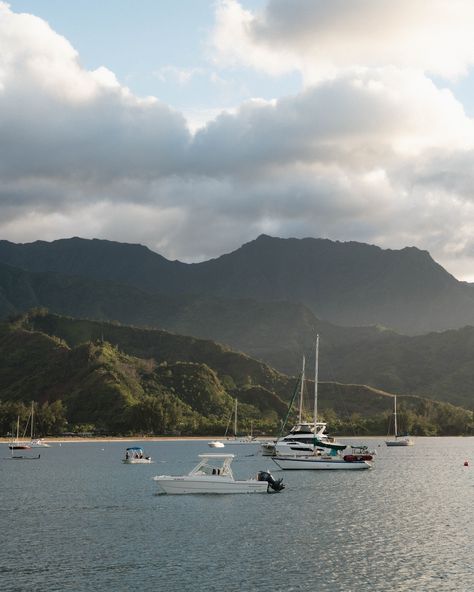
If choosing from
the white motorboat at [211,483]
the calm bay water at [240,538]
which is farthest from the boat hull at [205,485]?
the calm bay water at [240,538]

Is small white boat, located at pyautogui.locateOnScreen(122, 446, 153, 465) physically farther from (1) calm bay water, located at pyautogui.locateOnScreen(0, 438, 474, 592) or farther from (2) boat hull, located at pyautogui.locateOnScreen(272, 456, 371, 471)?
(1) calm bay water, located at pyautogui.locateOnScreen(0, 438, 474, 592)

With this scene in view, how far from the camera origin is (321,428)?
18762 centimetres

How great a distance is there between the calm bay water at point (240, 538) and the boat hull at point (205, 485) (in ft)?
4.81

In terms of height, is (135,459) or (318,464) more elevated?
(318,464)

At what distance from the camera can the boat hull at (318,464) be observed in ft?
492

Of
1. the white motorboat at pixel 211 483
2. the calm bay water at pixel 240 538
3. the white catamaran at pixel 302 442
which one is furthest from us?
the white catamaran at pixel 302 442

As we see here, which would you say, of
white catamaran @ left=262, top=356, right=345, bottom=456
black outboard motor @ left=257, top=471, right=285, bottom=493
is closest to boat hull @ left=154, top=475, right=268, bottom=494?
black outboard motor @ left=257, top=471, right=285, bottom=493

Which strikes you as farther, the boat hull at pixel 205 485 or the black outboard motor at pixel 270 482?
the black outboard motor at pixel 270 482

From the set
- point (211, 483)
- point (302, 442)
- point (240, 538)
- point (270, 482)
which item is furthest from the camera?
point (302, 442)

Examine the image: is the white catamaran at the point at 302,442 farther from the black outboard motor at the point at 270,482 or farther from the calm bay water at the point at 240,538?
the black outboard motor at the point at 270,482

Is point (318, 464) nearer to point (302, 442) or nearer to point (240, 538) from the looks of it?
point (302, 442)

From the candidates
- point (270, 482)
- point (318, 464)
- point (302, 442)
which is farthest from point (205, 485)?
point (302, 442)

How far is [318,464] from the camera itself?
150 meters

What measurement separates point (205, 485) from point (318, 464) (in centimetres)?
5263
